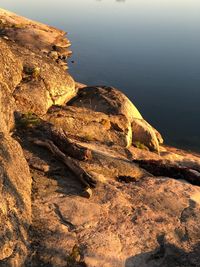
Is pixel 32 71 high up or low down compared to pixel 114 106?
up

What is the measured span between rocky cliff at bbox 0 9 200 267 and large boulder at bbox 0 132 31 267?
0.04 metres

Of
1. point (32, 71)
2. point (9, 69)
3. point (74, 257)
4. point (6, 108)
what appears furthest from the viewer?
point (32, 71)

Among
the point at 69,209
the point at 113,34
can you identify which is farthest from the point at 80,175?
the point at 113,34

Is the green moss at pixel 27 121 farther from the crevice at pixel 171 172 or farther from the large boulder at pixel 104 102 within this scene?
the large boulder at pixel 104 102

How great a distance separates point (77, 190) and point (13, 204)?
13.4 ft

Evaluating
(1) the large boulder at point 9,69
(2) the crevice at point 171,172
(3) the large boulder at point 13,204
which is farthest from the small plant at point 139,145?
(3) the large boulder at point 13,204

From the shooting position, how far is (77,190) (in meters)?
18.2

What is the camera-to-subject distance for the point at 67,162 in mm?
19719

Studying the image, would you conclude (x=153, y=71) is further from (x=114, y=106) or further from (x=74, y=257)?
(x=74, y=257)

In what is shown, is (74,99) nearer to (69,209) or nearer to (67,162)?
(67,162)

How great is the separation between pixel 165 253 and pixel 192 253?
1.07 m

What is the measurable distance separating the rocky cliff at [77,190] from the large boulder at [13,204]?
0.04 m

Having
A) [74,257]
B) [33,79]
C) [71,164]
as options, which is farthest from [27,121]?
[74,257]

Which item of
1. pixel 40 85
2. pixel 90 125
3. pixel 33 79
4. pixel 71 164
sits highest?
pixel 33 79
